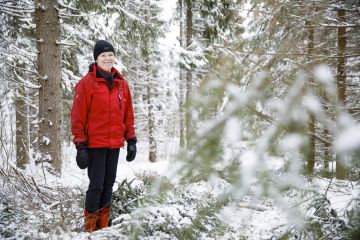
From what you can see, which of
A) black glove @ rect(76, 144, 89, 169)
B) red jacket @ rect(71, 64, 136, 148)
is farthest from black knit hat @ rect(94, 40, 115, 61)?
black glove @ rect(76, 144, 89, 169)

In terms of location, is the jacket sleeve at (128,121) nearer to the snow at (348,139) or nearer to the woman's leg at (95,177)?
the woman's leg at (95,177)

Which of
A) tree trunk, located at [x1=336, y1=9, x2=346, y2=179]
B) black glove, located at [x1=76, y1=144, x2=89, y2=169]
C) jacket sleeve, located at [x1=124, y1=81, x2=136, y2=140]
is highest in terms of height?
tree trunk, located at [x1=336, y1=9, x2=346, y2=179]

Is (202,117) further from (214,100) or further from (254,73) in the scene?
(254,73)

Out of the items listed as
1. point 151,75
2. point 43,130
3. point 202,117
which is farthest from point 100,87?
point 151,75

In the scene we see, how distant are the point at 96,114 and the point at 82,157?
1.63 ft

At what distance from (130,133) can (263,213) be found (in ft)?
6.97

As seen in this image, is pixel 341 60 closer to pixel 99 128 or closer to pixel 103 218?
pixel 99 128

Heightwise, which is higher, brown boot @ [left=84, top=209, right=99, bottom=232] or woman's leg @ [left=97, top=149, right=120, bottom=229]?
woman's leg @ [left=97, top=149, right=120, bottom=229]

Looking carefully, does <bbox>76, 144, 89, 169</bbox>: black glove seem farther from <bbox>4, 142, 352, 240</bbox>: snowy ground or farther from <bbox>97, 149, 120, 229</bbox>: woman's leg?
<bbox>4, 142, 352, 240</bbox>: snowy ground

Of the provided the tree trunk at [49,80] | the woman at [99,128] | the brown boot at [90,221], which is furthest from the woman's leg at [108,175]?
the tree trunk at [49,80]

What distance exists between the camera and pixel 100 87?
Answer: 134 inches

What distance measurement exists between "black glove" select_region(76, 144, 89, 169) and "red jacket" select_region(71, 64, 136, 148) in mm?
84

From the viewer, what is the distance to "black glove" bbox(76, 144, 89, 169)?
125 inches

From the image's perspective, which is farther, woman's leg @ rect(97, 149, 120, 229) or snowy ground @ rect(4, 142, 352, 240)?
woman's leg @ rect(97, 149, 120, 229)
